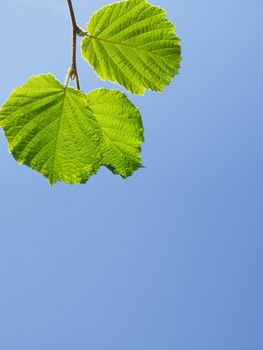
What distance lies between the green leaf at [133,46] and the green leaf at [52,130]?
0.54 ft

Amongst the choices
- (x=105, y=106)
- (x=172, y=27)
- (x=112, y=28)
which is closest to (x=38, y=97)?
(x=105, y=106)

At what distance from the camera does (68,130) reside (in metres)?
1.64

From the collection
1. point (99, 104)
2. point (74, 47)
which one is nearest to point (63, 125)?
point (99, 104)

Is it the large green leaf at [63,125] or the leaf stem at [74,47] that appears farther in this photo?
the large green leaf at [63,125]

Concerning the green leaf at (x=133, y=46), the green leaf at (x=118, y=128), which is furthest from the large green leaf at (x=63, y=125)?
the green leaf at (x=133, y=46)

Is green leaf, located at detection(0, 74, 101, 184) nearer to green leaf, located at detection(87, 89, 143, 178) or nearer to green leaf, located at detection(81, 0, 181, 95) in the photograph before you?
green leaf, located at detection(87, 89, 143, 178)

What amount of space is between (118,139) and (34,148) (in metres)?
0.27

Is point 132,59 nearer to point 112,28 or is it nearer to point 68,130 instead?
point 112,28

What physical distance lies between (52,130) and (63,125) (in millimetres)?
39

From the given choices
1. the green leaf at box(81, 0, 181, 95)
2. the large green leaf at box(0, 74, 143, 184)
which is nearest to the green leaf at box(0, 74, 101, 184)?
the large green leaf at box(0, 74, 143, 184)

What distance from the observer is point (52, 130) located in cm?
166

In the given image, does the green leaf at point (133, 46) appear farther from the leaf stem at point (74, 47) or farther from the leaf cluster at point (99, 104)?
the leaf stem at point (74, 47)

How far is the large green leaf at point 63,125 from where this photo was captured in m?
1.56

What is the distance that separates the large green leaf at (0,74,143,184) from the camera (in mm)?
1563
